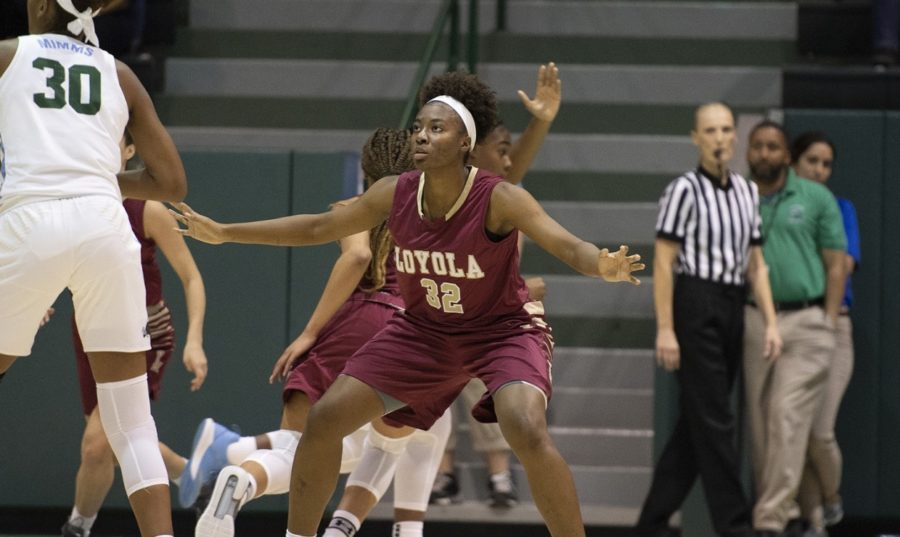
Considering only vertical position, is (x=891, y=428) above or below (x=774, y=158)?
below

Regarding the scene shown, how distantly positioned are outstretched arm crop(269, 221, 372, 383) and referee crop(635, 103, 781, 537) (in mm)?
2138

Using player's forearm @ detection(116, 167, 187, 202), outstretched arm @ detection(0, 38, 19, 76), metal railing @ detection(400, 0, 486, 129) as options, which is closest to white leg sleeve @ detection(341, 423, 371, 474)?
player's forearm @ detection(116, 167, 187, 202)

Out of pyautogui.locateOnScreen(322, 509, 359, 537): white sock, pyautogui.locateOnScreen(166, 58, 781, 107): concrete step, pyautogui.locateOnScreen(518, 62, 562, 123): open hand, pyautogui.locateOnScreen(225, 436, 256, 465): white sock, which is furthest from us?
pyautogui.locateOnScreen(166, 58, 781, 107): concrete step

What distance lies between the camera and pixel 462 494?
7.49m

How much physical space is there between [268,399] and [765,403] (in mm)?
2471

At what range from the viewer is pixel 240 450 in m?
5.59

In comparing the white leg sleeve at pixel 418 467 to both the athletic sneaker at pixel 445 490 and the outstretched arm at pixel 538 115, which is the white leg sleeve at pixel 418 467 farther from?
the athletic sneaker at pixel 445 490

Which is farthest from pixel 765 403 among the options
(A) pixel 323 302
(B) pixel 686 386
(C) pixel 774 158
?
(A) pixel 323 302

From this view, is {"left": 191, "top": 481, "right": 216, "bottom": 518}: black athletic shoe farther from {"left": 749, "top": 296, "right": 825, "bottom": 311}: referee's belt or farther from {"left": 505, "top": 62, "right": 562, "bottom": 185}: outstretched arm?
{"left": 749, "top": 296, "right": 825, "bottom": 311}: referee's belt

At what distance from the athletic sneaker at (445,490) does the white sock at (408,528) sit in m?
1.89

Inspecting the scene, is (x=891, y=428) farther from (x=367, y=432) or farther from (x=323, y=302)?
(x=323, y=302)

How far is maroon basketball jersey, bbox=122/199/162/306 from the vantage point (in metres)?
5.87

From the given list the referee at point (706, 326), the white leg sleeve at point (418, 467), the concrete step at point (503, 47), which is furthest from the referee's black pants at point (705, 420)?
the concrete step at point (503, 47)

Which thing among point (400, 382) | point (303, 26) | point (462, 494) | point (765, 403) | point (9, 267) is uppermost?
point (303, 26)
